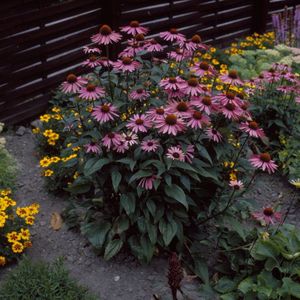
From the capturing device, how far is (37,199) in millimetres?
4125

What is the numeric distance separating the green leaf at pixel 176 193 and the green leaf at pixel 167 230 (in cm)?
22

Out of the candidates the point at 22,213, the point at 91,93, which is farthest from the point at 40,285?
the point at 91,93

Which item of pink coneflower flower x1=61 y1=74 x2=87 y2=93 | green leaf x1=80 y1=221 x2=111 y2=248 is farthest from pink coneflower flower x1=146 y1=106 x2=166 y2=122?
green leaf x1=80 y1=221 x2=111 y2=248

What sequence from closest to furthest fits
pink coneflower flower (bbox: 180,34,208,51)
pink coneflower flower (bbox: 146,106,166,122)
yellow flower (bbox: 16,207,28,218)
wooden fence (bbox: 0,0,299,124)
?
1. pink coneflower flower (bbox: 146,106,166,122)
2. pink coneflower flower (bbox: 180,34,208,51)
3. yellow flower (bbox: 16,207,28,218)
4. wooden fence (bbox: 0,0,299,124)

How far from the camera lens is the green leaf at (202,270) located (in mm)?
3242

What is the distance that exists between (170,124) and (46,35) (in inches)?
114

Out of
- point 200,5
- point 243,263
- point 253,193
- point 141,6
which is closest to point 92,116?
point 243,263

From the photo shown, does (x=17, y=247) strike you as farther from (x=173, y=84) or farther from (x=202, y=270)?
(x=173, y=84)

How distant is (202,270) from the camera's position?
10.7ft

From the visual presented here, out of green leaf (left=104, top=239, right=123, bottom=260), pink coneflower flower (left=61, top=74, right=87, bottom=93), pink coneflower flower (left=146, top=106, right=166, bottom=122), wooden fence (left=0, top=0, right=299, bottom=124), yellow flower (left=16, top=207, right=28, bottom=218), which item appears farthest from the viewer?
wooden fence (left=0, top=0, right=299, bottom=124)

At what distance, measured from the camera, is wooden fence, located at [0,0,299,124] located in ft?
16.2

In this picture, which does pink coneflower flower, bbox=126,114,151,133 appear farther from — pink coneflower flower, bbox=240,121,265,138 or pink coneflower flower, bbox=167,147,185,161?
pink coneflower flower, bbox=240,121,265,138

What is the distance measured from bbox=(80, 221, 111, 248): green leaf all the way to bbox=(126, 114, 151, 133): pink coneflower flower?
79 centimetres

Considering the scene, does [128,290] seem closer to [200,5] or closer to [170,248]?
[170,248]
